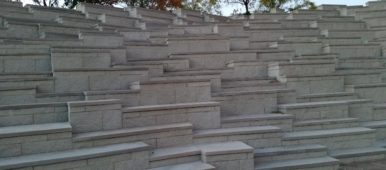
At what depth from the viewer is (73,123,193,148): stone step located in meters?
3.82

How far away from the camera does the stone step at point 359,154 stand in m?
4.87

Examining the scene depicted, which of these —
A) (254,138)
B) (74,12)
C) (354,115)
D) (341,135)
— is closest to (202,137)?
(254,138)

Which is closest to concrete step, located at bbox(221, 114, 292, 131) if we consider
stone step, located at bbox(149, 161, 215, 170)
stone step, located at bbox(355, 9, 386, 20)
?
stone step, located at bbox(149, 161, 215, 170)

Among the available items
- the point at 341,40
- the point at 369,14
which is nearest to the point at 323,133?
the point at 341,40

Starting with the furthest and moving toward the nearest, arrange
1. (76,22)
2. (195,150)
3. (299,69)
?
1. (76,22)
2. (299,69)
3. (195,150)

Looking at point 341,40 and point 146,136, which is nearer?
point 146,136

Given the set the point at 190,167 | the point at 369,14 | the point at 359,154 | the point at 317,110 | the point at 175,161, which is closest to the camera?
the point at 190,167

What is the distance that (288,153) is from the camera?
459cm

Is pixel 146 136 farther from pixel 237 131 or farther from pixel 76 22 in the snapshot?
pixel 76 22

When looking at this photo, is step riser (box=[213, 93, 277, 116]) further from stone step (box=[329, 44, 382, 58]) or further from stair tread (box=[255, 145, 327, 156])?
stone step (box=[329, 44, 382, 58])

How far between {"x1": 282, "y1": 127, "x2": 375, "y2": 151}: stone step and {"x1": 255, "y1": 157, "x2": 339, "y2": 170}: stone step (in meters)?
0.32

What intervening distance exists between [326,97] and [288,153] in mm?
1699

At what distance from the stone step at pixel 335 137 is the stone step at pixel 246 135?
19cm

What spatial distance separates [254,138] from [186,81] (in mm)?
1260
